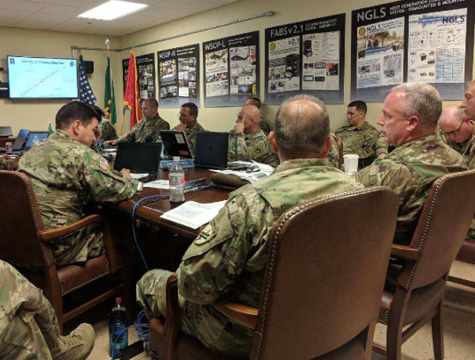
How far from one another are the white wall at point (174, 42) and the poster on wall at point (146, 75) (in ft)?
0.50

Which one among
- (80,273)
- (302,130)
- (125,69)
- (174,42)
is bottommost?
(80,273)

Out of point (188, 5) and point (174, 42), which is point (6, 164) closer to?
point (188, 5)

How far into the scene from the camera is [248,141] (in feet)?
12.0

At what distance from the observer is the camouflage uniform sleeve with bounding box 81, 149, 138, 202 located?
1996 millimetres

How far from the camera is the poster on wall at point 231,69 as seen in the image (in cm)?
542

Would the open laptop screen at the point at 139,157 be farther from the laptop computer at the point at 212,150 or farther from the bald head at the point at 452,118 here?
the bald head at the point at 452,118

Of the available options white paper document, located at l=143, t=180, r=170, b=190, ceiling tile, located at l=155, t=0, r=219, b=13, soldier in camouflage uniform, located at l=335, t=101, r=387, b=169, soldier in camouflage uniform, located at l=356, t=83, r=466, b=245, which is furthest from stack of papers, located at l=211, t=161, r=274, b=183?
ceiling tile, located at l=155, t=0, r=219, b=13

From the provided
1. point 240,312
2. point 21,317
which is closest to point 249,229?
point 240,312

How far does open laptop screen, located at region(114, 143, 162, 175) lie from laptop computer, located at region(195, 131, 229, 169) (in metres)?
0.46

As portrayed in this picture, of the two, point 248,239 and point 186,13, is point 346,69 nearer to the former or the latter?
point 186,13

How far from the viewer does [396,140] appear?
1.75 metres

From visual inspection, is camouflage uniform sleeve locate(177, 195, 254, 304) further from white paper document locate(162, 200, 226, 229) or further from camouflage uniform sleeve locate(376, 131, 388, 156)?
camouflage uniform sleeve locate(376, 131, 388, 156)

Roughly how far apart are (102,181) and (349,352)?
144 cm

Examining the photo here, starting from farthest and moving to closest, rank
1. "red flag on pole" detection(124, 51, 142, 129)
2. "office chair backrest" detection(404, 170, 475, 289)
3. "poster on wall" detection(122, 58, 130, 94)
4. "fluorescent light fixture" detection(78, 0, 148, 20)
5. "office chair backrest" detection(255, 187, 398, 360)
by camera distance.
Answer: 1. "poster on wall" detection(122, 58, 130, 94)
2. "red flag on pole" detection(124, 51, 142, 129)
3. "fluorescent light fixture" detection(78, 0, 148, 20)
4. "office chair backrest" detection(404, 170, 475, 289)
5. "office chair backrest" detection(255, 187, 398, 360)
